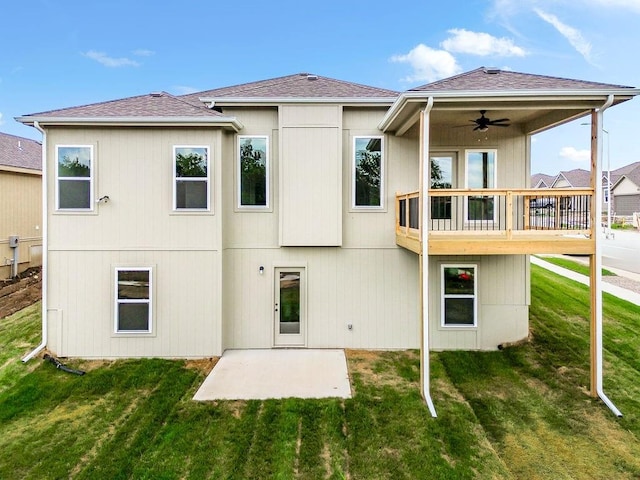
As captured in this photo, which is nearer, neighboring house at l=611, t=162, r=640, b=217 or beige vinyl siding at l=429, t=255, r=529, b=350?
beige vinyl siding at l=429, t=255, r=529, b=350

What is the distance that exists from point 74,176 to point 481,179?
8746 mm

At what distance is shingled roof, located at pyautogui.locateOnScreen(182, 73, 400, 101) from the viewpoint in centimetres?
767

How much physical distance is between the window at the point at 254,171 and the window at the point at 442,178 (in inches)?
148

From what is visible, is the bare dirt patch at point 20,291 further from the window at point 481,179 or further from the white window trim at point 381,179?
the window at point 481,179

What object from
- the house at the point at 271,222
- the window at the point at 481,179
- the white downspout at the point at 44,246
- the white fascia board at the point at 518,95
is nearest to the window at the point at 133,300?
the house at the point at 271,222

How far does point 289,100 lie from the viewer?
7461mm

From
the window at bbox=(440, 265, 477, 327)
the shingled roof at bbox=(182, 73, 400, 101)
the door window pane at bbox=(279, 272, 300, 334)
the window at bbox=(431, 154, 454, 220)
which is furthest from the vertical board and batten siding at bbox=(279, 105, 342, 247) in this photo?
the window at bbox=(440, 265, 477, 327)

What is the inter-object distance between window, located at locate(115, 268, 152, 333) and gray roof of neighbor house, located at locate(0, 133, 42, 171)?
359 inches

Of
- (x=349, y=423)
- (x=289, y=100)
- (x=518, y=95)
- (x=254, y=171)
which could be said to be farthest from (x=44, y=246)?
(x=518, y=95)

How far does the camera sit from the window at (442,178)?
7.84 meters

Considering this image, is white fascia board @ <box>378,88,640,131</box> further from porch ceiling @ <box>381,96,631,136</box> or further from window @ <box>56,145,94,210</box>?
window @ <box>56,145,94,210</box>

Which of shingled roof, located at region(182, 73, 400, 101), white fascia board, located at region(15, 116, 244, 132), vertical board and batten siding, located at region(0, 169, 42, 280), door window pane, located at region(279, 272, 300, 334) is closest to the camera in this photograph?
white fascia board, located at region(15, 116, 244, 132)

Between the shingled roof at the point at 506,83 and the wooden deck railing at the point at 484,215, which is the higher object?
the shingled roof at the point at 506,83

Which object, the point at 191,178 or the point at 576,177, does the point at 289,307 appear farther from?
the point at 576,177
